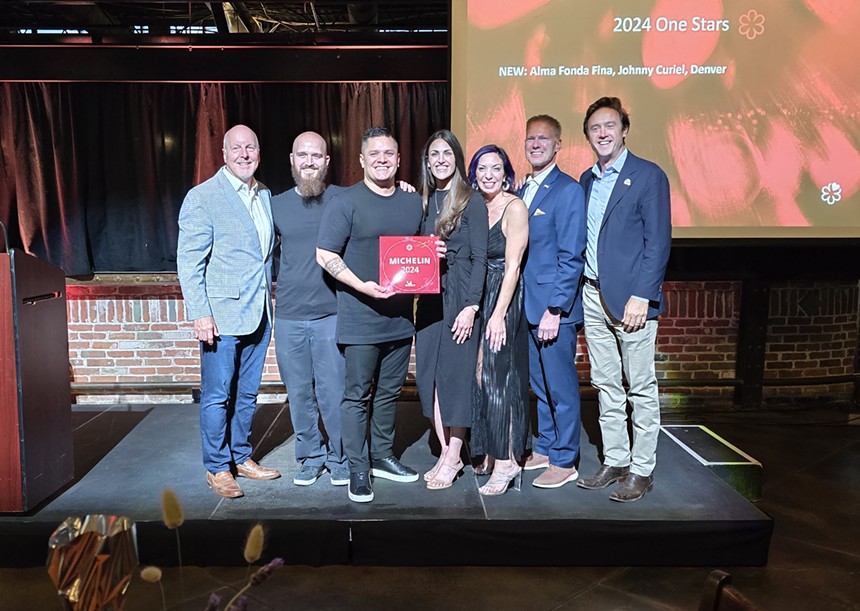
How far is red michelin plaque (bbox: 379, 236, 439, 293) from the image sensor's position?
8.77ft

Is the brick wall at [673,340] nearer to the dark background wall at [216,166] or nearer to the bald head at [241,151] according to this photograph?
the dark background wall at [216,166]

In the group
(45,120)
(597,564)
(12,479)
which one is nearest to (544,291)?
(597,564)

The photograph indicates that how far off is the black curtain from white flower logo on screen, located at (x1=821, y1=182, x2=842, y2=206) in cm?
250

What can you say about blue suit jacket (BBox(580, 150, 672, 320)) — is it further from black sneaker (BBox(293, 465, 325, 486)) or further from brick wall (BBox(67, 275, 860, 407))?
brick wall (BBox(67, 275, 860, 407))

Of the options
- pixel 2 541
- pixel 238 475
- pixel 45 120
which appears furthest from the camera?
pixel 45 120

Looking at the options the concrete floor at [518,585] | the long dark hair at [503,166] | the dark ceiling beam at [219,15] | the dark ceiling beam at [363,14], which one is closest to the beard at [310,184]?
the long dark hair at [503,166]

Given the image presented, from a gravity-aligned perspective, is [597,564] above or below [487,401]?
below

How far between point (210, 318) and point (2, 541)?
1.12 m

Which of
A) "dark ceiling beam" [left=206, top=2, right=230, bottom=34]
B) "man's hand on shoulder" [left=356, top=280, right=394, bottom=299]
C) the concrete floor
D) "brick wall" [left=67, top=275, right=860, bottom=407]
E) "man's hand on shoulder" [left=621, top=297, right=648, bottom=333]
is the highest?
"dark ceiling beam" [left=206, top=2, right=230, bottom=34]

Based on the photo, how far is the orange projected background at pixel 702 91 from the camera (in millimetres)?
4195

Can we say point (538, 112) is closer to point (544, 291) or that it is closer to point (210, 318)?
point (544, 291)

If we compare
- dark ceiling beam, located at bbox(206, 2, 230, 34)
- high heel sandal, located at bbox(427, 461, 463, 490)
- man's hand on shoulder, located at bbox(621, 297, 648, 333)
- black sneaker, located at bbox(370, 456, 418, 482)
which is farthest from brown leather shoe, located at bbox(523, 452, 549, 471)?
dark ceiling beam, located at bbox(206, 2, 230, 34)

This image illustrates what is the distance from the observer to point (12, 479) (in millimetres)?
2738

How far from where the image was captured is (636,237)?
9.30ft
